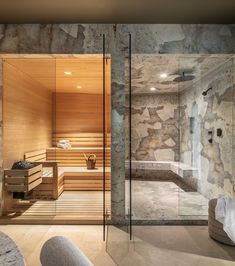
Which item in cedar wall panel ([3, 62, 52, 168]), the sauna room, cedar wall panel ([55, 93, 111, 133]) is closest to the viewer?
the sauna room

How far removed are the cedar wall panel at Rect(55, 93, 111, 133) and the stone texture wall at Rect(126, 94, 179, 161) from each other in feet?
3.19

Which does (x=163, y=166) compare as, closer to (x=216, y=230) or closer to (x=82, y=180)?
(x=82, y=180)

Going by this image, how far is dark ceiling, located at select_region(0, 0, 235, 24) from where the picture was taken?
2.64 meters

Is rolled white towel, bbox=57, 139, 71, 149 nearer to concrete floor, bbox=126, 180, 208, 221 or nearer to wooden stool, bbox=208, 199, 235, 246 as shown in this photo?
concrete floor, bbox=126, 180, 208, 221

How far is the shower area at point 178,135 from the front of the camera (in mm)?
3461

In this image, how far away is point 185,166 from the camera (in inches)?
209

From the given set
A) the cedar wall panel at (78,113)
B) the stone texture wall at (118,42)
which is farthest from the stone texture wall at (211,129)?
the cedar wall panel at (78,113)

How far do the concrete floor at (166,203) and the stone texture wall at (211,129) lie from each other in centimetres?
33

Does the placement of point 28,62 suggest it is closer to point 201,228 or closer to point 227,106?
point 227,106

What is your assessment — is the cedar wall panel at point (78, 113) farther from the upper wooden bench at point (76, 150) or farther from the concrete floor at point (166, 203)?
the concrete floor at point (166, 203)

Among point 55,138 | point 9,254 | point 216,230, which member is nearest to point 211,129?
point 216,230

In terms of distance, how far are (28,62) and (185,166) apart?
12.0ft

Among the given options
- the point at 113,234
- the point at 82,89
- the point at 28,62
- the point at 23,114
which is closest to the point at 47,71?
the point at 28,62

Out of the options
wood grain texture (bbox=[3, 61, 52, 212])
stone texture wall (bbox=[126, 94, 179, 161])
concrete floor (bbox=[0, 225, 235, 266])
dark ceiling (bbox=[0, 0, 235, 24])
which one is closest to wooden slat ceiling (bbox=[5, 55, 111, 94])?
wood grain texture (bbox=[3, 61, 52, 212])
